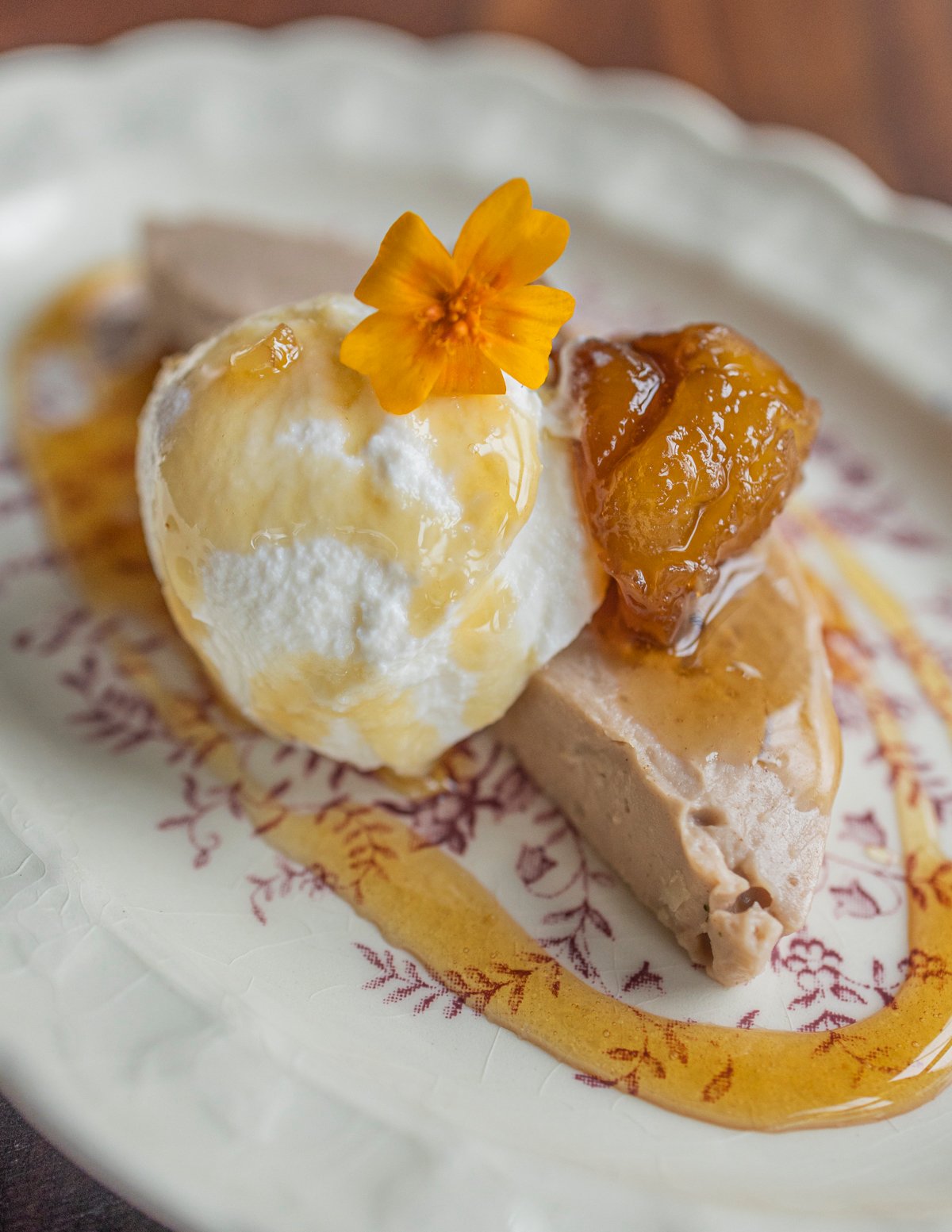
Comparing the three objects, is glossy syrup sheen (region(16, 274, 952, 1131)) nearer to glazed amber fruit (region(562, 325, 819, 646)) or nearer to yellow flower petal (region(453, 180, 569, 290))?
glazed amber fruit (region(562, 325, 819, 646))

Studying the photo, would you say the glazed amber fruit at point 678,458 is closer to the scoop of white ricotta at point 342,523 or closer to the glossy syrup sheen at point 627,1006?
the scoop of white ricotta at point 342,523

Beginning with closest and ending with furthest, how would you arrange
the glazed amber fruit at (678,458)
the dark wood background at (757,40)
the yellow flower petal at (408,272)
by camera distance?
the yellow flower petal at (408,272) < the glazed amber fruit at (678,458) < the dark wood background at (757,40)

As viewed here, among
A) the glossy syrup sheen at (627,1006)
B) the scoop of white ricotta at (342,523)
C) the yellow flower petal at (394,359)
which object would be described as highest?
the yellow flower petal at (394,359)

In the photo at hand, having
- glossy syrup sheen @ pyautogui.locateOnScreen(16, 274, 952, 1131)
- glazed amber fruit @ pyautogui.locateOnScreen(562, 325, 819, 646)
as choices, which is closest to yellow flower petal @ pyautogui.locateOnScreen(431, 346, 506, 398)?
glazed amber fruit @ pyautogui.locateOnScreen(562, 325, 819, 646)

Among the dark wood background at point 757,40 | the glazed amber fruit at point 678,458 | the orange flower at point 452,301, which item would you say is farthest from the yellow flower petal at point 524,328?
the dark wood background at point 757,40

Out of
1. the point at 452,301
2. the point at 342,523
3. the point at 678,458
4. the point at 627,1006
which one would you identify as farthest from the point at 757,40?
the point at 627,1006

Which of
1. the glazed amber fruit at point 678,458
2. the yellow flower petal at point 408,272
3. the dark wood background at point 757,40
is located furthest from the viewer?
the dark wood background at point 757,40

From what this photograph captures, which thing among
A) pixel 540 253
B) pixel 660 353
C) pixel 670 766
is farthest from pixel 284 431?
pixel 670 766
